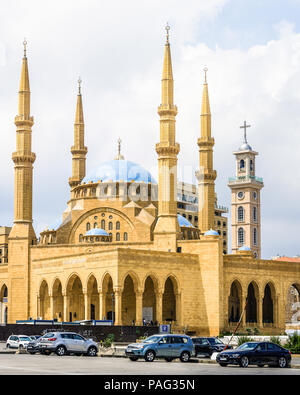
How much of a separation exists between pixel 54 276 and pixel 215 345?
3006 cm

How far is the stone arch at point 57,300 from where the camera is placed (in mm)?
68812

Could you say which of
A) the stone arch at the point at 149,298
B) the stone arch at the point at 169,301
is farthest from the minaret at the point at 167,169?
the stone arch at the point at 169,301

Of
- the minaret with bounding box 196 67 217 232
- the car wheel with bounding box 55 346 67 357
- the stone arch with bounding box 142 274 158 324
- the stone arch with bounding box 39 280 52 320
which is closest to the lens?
the car wheel with bounding box 55 346 67 357

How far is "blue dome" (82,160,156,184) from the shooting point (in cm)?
7750

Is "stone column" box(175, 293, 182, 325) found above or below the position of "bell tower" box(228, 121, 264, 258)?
below

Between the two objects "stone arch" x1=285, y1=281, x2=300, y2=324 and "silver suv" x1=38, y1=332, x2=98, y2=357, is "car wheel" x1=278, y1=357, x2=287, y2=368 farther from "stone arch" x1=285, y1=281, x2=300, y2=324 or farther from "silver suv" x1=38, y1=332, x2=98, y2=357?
"stone arch" x1=285, y1=281, x2=300, y2=324

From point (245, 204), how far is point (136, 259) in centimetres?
6474

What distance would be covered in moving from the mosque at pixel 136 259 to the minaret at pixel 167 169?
0.08 meters

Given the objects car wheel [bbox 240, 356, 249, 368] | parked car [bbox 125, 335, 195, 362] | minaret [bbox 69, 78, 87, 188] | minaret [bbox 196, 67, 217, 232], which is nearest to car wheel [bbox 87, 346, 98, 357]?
parked car [bbox 125, 335, 195, 362]

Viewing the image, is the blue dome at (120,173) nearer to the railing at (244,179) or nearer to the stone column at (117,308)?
the stone column at (117,308)

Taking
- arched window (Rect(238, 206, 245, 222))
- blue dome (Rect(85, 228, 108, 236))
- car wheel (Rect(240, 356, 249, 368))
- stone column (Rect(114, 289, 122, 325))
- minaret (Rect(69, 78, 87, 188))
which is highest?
minaret (Rect(69, 78, 87, 188))

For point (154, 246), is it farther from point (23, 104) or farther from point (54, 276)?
point (23, 104)

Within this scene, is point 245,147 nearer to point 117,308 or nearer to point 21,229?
point 21,229

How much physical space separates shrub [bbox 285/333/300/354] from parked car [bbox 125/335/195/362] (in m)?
7.30
